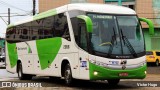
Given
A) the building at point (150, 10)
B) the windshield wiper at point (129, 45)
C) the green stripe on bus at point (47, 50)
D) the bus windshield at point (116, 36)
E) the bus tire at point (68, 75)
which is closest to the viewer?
the bus windshield at point (116, 36)

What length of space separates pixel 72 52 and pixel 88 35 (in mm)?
1545

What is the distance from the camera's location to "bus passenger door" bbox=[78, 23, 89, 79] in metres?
16.1

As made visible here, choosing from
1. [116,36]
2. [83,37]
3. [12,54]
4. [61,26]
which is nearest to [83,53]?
[83,37]

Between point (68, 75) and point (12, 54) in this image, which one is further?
point (12, 54)

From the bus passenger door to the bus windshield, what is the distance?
0.39 meters

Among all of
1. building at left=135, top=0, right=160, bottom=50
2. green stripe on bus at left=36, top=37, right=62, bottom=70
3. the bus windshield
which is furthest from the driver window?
building at left=135, top=0, right=160, bottom=50

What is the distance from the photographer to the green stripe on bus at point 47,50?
19.0 m

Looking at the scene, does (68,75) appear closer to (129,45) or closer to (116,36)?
(116,36)

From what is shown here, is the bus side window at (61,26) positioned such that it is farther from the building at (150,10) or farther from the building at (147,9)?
the building at (150,10)

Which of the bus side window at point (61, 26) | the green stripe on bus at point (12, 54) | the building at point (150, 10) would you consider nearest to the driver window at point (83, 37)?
the bus side window at point (61, 26)

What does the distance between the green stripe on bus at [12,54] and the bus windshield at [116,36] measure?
33.4ft

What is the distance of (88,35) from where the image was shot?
1602 cm

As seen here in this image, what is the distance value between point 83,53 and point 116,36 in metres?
1.38

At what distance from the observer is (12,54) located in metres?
26.2
